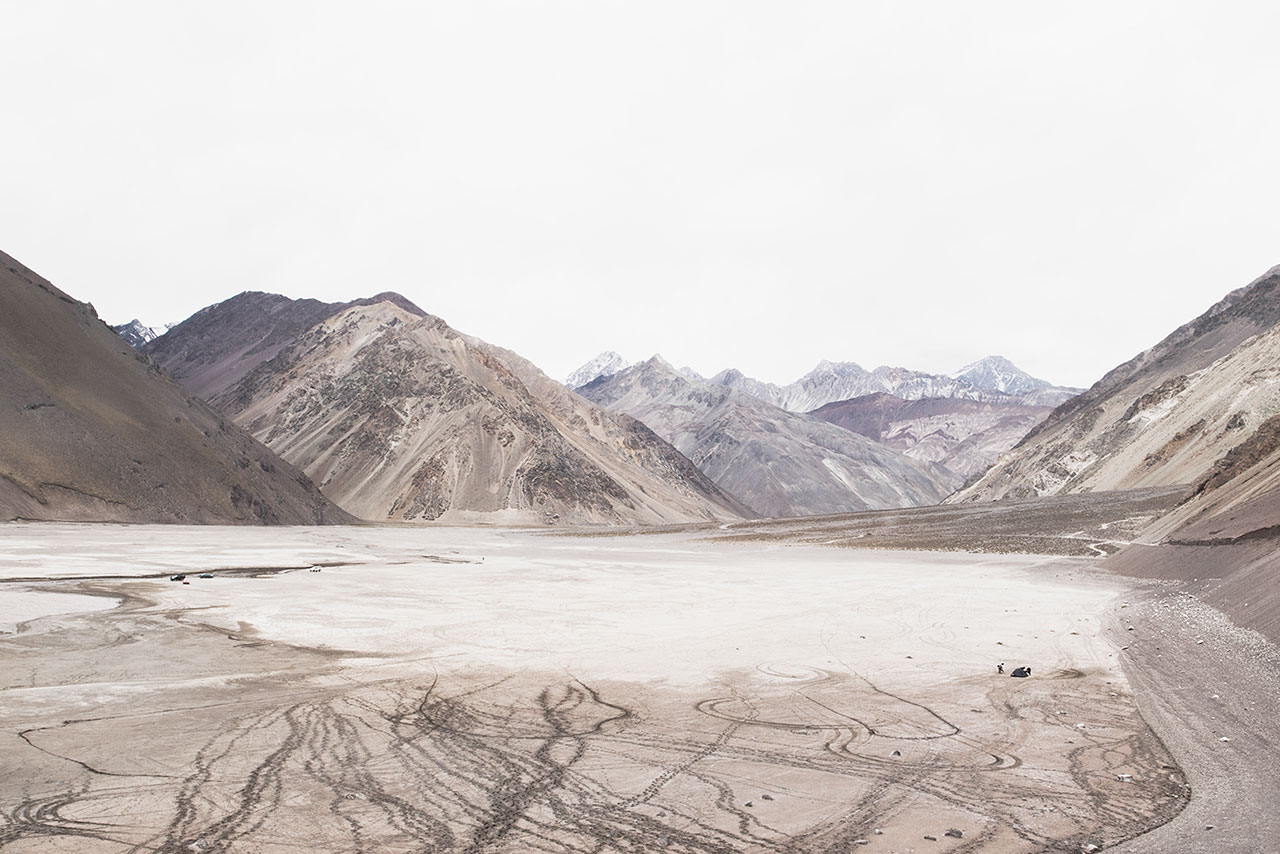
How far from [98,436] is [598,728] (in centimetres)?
7350

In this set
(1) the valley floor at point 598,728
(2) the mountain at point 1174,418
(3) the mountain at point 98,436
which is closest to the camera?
(1) the valley floor at point 598,728

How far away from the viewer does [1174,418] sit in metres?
81.0

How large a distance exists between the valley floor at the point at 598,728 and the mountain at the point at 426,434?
99776 mm

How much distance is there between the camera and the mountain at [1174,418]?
6556 cm

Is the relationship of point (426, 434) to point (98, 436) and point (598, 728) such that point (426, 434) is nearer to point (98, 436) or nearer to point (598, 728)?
point (98, 436)

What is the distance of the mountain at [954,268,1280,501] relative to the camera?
65.6 m

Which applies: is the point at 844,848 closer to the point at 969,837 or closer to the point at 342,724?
the point at 969,837

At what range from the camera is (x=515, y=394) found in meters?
149

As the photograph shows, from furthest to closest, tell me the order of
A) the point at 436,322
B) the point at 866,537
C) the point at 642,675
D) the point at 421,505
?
the point at 436,322 → the point at 421,505 → the point at 866,537 → the point at 642,675

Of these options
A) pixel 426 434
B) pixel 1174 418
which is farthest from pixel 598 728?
pixel 426 434

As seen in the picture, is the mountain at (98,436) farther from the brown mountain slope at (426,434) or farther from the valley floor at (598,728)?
the valley floor at (598,728)

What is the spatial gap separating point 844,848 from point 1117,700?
658 cm

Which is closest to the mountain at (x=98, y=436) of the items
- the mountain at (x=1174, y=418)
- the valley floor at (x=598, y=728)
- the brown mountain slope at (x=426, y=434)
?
the brown mountain slope at (x=426, y=434)

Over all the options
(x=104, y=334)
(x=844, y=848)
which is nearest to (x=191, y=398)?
(x=104, y=334)
